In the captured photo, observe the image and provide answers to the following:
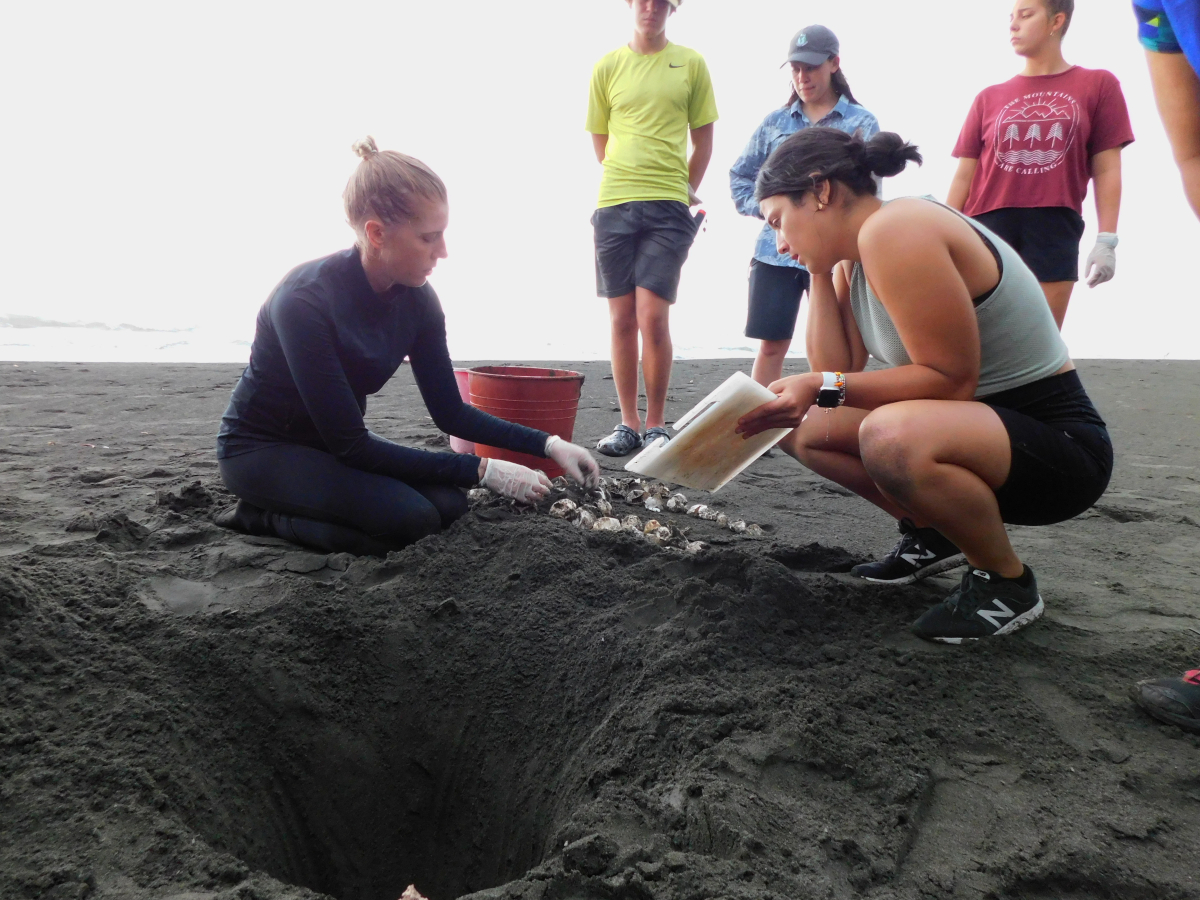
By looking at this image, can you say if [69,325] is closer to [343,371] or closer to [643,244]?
[643,244]

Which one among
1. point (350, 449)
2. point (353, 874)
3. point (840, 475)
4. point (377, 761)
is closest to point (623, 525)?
point (840, 475)

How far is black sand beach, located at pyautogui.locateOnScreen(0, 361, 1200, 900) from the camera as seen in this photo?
1148mm

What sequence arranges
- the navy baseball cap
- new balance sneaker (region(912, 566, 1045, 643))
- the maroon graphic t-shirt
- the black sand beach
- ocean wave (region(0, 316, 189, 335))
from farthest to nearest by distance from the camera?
ocean wave (region(0, 316, 189, 335)) < the navy baseball cap < the maroon graphic t-shirt < new balance sneaker (region(912, 566, 1045, 643)) < the black sand beach

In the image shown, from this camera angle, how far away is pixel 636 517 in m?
2.62

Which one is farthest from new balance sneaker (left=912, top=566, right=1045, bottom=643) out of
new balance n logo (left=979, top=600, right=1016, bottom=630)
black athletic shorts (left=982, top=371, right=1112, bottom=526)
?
black athletic shorts (left=982, top=371, right=1112, bottom=526)

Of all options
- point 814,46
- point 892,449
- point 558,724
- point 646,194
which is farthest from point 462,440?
point 814,46

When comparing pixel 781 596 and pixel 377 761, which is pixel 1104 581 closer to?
pixel 781 596

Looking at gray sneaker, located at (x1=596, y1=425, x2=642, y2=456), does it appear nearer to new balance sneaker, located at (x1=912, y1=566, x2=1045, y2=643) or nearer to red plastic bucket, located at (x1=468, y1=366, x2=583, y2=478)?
red plastic bucket, located at (x1=468, y1=366, x2=583, y2=478)

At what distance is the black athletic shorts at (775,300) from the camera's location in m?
3.48

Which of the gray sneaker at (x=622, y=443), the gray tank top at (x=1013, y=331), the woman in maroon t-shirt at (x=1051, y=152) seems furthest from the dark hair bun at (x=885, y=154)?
the gray sneaker at (x=622, y=443)

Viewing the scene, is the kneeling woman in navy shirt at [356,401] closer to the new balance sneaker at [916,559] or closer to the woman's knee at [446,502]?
the woman's knee at [446,502]

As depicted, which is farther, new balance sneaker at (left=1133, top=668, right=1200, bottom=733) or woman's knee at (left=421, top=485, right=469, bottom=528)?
woman's knee at (left=421, top=485, right=469, bottom=528)

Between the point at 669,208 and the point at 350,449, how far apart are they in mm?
1985

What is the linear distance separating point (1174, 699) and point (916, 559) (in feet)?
2.39
